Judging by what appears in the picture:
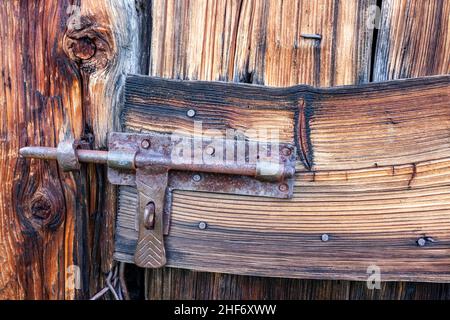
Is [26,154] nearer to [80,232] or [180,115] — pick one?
[80,232]

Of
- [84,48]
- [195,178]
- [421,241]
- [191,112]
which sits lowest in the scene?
[421,241]

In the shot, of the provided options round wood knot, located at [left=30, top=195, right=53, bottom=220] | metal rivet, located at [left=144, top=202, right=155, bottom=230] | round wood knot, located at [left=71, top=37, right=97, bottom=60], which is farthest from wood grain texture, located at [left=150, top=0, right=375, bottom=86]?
round wood knot, located at [left=30, top=195, right=53, bottom=220]

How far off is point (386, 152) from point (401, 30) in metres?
0.25

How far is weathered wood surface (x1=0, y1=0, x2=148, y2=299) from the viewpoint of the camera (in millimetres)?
929

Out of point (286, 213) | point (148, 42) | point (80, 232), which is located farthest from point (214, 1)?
point (80, 232)

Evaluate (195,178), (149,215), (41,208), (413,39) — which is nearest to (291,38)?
(413,39)

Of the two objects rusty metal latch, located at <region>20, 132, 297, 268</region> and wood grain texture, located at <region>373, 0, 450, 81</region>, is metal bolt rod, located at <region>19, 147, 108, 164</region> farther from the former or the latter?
wood grain texture, located at <region>373, 0, 450, 81</region>

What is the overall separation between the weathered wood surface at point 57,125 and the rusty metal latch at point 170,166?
0.08 m

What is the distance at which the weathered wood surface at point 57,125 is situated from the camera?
3.05 feet

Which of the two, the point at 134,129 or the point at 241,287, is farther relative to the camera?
the point at 241,287

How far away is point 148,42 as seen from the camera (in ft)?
3.15

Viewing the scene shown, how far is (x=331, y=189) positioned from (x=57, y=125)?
59cm

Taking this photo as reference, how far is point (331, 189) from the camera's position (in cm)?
90

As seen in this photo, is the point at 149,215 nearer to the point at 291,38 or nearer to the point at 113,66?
the point at 113,66
